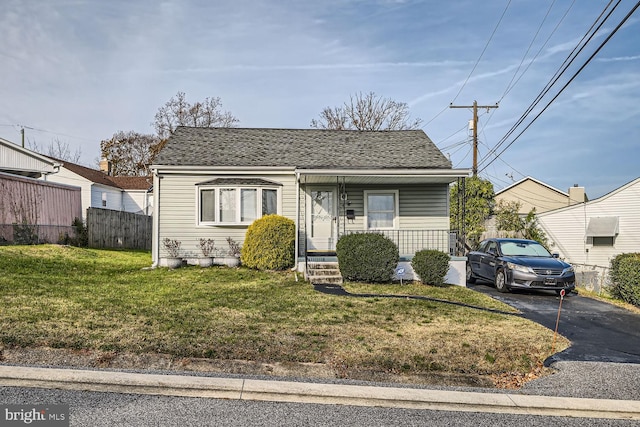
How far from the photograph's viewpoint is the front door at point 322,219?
15.2m

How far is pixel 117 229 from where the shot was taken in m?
22.6

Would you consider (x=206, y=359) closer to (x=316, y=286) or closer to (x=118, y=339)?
(x=118, y=339)

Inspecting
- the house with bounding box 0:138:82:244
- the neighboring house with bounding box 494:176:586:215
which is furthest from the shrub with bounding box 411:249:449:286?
the neighboring house with bounding box 494:176:586:215

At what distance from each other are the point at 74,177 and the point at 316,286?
83.8ft

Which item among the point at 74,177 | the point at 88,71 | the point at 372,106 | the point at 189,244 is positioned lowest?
the point at 189,244

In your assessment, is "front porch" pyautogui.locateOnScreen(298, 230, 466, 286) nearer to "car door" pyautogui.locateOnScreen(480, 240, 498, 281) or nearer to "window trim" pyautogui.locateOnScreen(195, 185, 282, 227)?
"car door" pyautogui.locateOnScreen(480, 240, 498, 281)

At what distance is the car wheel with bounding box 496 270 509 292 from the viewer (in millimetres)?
12680

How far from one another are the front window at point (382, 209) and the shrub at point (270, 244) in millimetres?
2898

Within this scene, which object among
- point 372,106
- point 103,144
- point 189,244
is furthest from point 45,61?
point 103,144

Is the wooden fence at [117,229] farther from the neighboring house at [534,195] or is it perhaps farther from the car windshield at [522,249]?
the neighboring house at [534,195]

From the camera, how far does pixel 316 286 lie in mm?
11352

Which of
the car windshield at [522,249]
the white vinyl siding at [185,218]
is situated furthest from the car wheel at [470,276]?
the white vinyl siding at [185,218]

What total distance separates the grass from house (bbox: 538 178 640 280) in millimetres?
12483

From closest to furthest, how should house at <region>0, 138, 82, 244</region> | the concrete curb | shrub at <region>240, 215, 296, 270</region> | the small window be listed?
the concrete curb < shrub at <region>240, 215, 296, 270</region> < house at <region>0, 138, 82, 244</region> < the small window
